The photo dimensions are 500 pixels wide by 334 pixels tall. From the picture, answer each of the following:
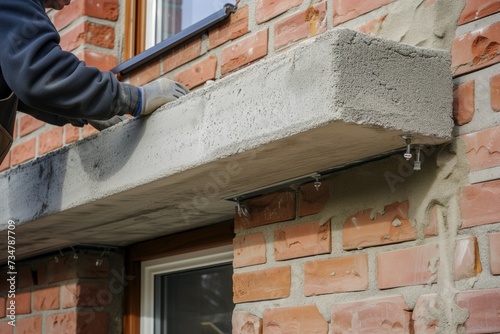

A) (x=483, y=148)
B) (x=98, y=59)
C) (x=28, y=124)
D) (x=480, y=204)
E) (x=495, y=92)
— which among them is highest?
(x=98, y=59)

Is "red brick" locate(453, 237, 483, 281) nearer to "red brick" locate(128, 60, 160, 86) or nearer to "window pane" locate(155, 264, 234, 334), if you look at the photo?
"window pane" locate(155, 264, 234, 334)

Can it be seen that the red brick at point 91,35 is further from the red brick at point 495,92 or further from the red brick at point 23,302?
the red brick at point 495,92

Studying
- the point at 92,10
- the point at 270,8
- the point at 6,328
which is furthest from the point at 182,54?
the point at 6,328

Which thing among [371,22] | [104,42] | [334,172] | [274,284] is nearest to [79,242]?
[104,42]

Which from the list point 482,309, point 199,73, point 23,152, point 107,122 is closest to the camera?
point 482,309

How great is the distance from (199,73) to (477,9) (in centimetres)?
95

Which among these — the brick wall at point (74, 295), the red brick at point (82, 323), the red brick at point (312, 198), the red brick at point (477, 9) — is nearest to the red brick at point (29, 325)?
the brick wall at point (74, 295)

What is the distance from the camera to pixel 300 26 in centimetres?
221

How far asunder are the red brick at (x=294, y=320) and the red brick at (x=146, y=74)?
0.90 meters

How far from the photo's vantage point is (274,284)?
2.21 metres

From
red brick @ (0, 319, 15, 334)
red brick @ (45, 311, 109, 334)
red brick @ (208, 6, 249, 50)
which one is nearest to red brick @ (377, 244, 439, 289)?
red brick @ (208, 6, 249, 50)

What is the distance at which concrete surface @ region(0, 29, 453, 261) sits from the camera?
1.71 metres

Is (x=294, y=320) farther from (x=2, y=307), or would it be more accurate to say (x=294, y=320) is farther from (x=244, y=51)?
(x=2, y=307)

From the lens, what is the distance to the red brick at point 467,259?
174 cm
